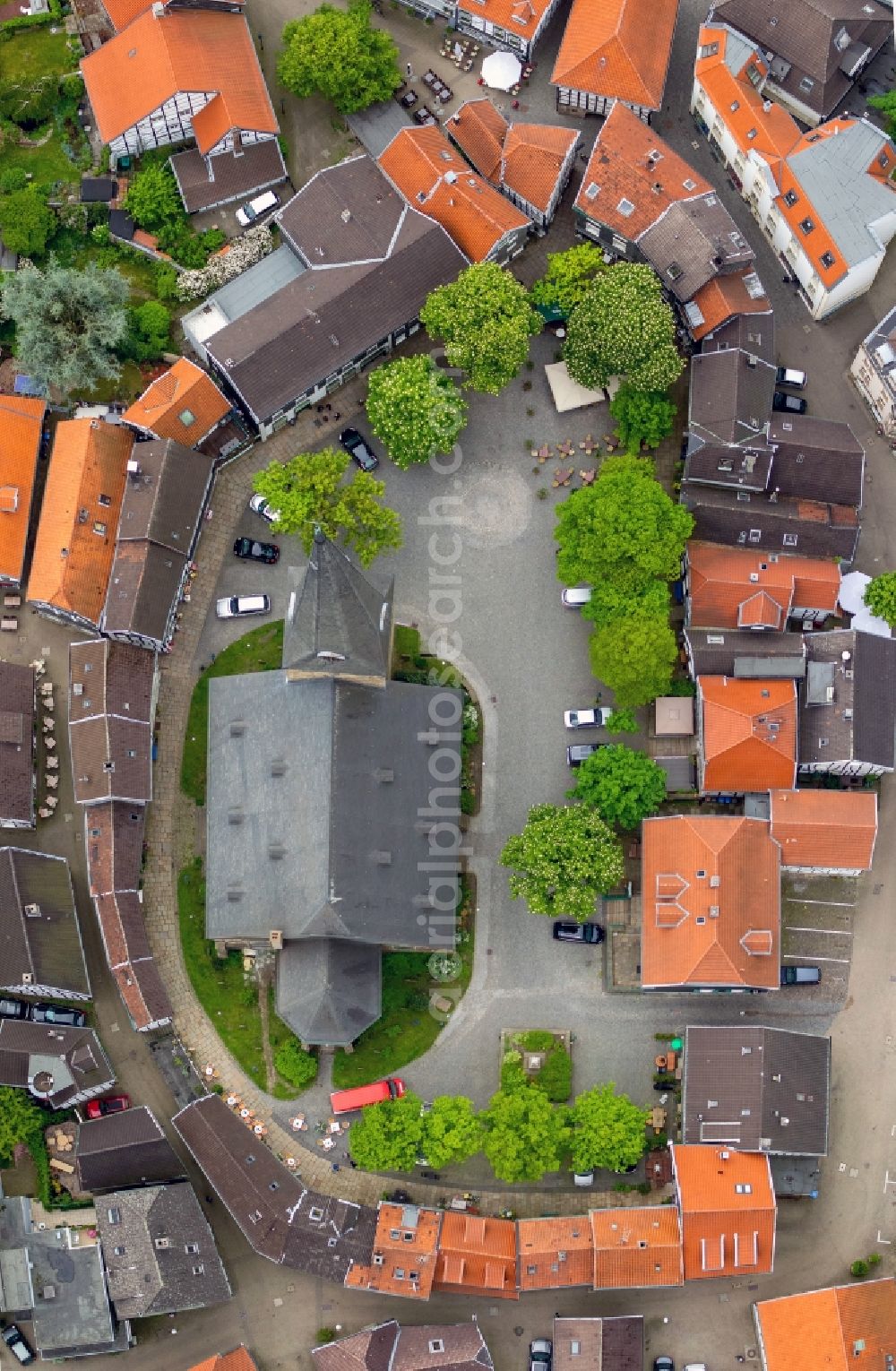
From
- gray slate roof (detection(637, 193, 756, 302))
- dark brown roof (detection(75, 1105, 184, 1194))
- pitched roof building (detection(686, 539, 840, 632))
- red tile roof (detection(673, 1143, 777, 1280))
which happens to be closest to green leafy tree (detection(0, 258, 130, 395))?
gray slate roof (detection(637, 193, 756, 302))

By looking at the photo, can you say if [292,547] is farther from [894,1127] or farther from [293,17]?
[894,1127]

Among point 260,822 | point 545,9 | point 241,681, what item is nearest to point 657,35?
point 545,9

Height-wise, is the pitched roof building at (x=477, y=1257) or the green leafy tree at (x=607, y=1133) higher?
the green leafy tree at (x=607, y=1133)

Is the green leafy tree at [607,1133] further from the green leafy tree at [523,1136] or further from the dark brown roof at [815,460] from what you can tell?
the dark brown roof at [815,460]

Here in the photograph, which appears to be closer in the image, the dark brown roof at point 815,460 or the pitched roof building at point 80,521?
the dark brown roof at point 815,460

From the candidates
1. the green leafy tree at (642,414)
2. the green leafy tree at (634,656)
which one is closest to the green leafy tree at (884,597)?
the green leafy tree at (634,656)

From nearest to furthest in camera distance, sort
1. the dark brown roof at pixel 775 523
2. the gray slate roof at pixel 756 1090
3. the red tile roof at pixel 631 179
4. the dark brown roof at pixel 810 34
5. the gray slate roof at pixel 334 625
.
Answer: the gray slate roof at pixel 334 625 → the gray slate roof at pixel 756 1090 → the dark brown roof at pixel 775 523 → the red tile roof at pixel 631 179 → the dark brown roof at pixel 810 34

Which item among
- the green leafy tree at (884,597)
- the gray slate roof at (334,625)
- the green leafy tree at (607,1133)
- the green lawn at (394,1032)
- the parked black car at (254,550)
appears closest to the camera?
the gray slate roof at (334,625)
